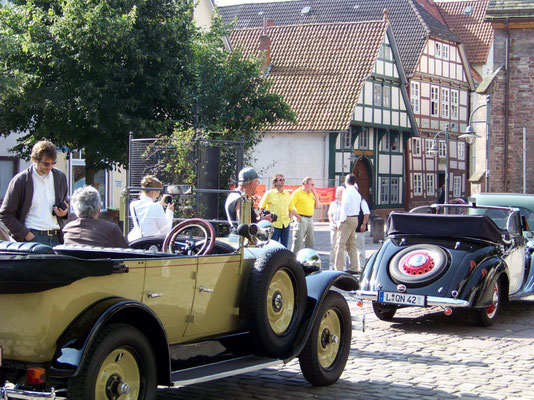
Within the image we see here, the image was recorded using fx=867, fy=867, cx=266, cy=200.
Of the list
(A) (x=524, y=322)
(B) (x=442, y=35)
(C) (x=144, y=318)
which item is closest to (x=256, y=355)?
(C) (x=144, y=318)

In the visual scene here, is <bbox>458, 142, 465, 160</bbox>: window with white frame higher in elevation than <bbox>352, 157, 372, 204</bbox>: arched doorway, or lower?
higher

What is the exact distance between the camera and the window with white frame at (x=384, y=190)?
148ft

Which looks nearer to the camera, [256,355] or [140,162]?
[256,355]

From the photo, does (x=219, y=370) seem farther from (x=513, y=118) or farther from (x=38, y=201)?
(x=513, y=118)

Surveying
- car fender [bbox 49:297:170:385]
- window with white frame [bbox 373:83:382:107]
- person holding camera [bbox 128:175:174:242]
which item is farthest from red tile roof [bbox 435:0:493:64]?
car fender [bbox 49:297:170:385]

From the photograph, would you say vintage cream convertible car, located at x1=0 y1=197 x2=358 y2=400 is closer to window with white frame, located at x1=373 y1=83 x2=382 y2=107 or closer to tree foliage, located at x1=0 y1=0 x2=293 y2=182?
tree foliage, located at x1=0 y1=0 x2=293 y2=182

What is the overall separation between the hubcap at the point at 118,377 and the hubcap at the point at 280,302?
1539 mm

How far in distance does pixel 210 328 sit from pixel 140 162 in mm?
10076

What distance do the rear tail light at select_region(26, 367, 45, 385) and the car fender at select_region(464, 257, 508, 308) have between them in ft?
20.7

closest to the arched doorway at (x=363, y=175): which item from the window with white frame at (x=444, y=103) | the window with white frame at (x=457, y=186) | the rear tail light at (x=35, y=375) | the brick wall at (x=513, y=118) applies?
the brick wall at (x=513, y=118)

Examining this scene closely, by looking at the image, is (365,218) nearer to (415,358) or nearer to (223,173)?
(223,173)

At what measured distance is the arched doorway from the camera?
43.6m

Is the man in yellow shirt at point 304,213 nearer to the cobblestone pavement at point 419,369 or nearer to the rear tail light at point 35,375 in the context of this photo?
the cobblestone pavement at point 419,369

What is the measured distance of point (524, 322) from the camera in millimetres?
11031
